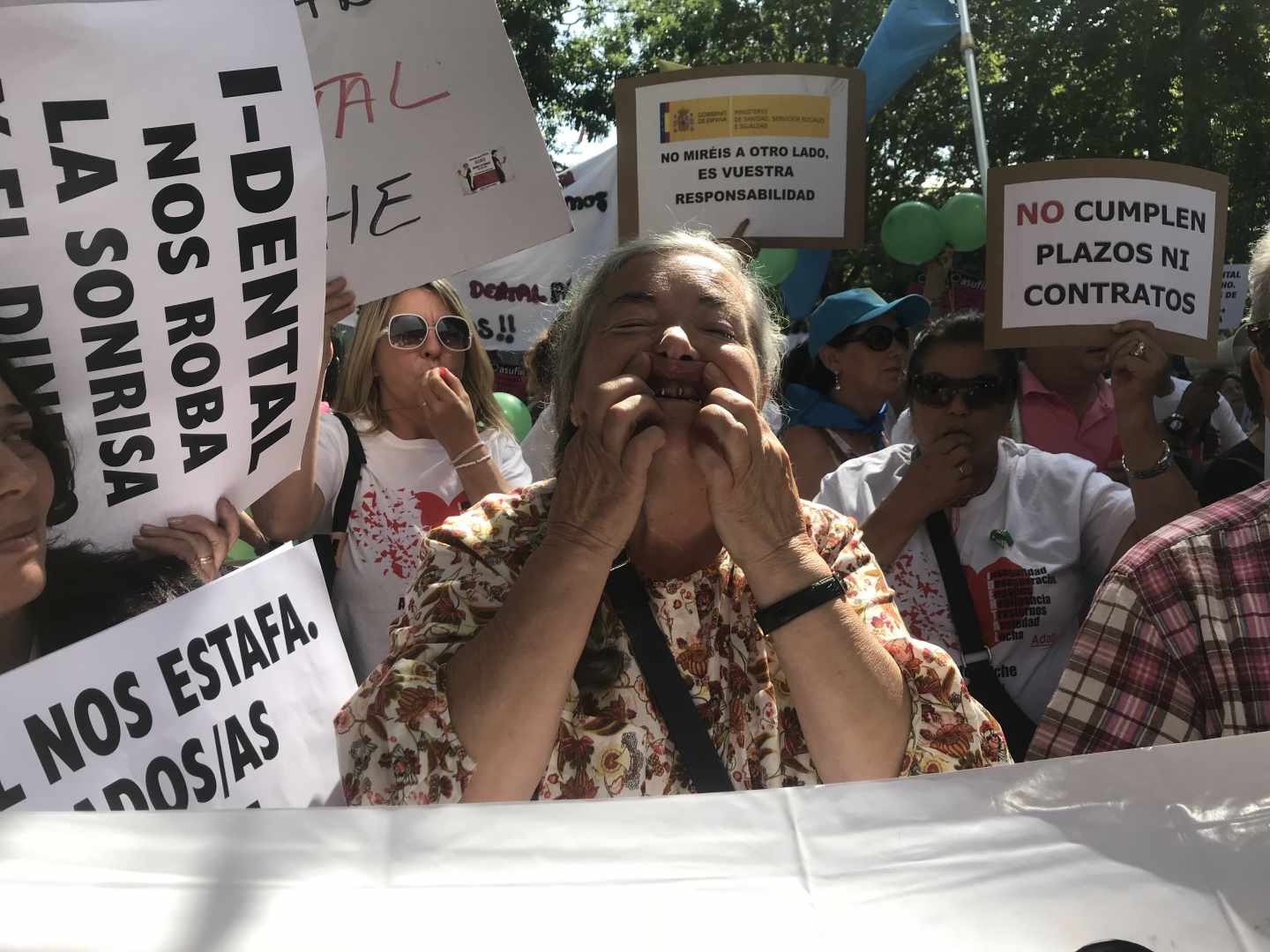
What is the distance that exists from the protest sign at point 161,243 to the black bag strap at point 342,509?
3.51 ft

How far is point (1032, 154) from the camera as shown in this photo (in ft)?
61.8

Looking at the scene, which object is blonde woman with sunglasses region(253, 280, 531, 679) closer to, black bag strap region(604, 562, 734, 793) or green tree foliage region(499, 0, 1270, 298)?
black bag strap region(604, 562, 734, 793)

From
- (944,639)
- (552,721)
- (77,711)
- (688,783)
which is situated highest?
(77,711)

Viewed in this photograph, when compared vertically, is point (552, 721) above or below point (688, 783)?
above

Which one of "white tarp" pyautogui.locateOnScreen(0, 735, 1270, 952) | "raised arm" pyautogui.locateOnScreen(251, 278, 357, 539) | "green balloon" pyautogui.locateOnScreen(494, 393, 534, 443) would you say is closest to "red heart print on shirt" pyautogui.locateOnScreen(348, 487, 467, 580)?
"raised arm" pyautogui.locateOnScreen(251, 278, 357, 539)

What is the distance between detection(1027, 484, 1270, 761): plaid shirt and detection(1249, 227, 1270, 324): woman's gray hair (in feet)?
1.20

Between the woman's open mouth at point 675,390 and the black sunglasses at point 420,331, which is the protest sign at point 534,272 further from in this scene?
the woman's open mouth at point 675,390

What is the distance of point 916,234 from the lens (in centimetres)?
774

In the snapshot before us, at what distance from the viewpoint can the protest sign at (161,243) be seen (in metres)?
1.48

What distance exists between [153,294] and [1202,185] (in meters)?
2.82

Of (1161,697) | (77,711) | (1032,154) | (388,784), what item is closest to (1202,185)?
(1161,697)

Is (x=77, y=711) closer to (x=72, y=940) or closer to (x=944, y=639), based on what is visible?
(x=72, y=940)

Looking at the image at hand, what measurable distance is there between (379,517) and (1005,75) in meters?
18.9

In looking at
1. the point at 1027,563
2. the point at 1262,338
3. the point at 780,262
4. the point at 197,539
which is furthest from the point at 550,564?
the point at 780,262
